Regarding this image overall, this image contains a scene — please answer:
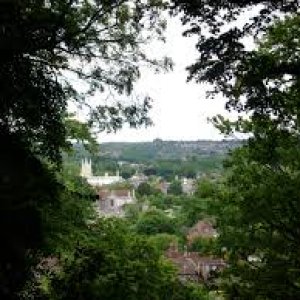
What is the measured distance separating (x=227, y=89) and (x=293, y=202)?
5.26 m

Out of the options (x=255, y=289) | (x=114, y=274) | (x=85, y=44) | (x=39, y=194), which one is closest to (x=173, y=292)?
(x=114, y=274)

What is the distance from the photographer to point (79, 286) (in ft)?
25.8

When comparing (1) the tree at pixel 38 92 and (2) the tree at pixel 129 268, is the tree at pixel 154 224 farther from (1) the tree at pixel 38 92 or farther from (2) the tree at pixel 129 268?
(1) the tree at pixel 38 92

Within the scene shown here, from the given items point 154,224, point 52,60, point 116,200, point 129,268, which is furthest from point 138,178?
point 52,60

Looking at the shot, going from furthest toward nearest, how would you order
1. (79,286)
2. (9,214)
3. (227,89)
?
(227,89)
(79,286)
(9,214)

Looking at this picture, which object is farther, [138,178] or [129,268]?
[138,178]

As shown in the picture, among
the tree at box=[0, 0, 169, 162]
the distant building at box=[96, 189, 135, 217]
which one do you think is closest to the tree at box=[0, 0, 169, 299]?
the tree at box=[0, 0, 169, 162]

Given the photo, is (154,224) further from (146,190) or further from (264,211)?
(146,190)

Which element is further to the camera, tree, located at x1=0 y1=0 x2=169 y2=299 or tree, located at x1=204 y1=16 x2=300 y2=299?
tree, located at x1=204 y1=16 x2=300 y2=299

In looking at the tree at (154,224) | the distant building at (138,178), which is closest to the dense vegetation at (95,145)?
the tree at (154,224)

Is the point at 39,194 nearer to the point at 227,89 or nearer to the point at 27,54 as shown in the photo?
the point at 27,54

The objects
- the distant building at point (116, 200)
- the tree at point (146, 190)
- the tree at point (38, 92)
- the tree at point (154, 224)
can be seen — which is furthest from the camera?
the tree at point (146, 190)

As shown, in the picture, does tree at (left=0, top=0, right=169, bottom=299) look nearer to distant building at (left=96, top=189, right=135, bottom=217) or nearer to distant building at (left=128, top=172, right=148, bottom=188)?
distant building at (left=96, top=189, right=135, bottom=217)

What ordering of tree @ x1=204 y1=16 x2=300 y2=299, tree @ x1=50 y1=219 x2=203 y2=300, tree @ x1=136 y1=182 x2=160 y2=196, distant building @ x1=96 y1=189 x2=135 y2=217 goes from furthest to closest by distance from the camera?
tree @ x1=136 y1=182 x2=160 y2=196 → distant building @ x1=96 y1=189 x2=135 y2=217 → tree @ x1=50 y1=219 x2=203 y2=300 → tree @ x1=204 y1=16 x2=300 y2=299
